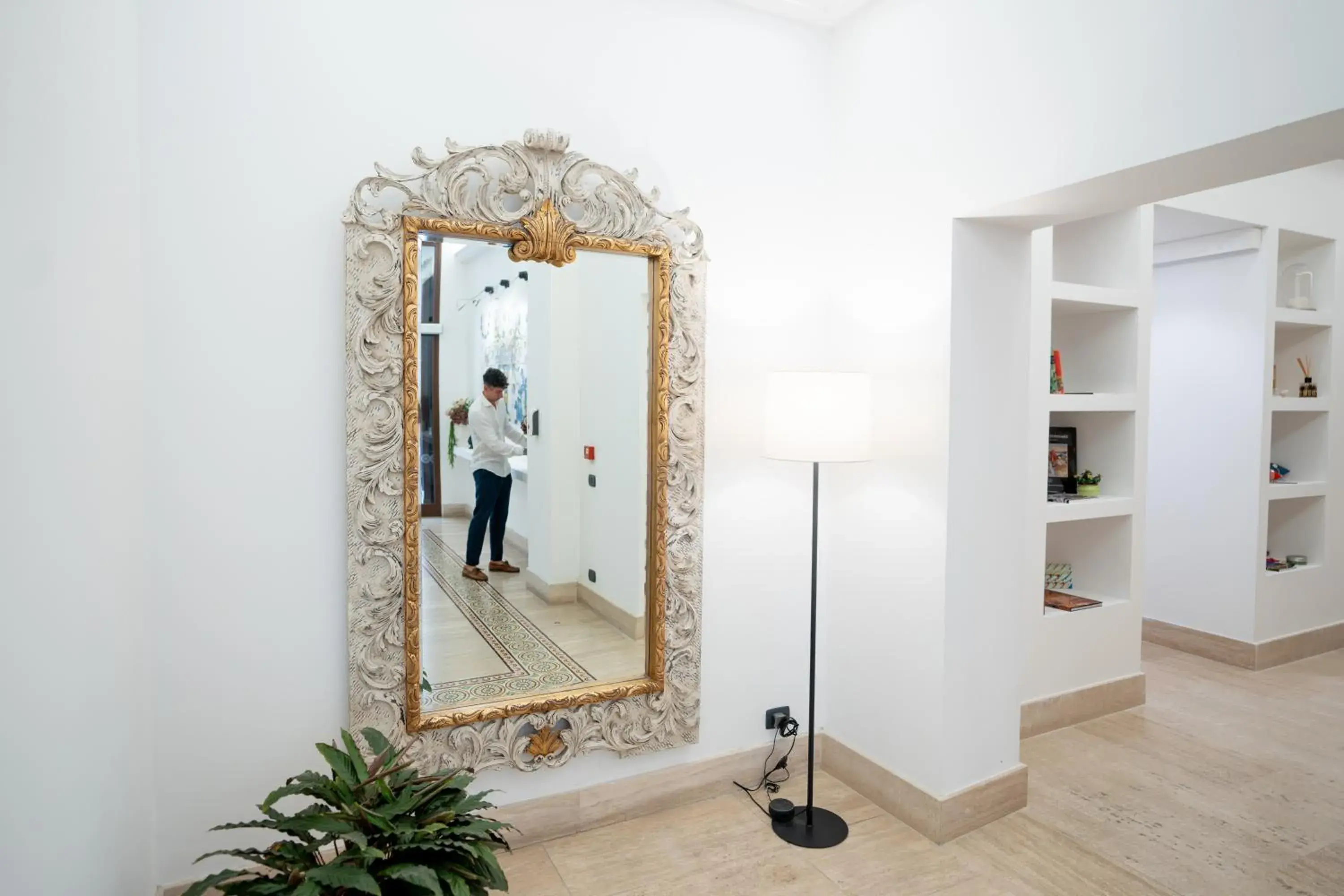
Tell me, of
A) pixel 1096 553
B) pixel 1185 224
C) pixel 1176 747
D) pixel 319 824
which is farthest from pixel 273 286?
pixel 1185 224

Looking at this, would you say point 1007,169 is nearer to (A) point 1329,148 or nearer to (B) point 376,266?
(A) point 1329,148

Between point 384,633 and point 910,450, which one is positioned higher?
point 910,450

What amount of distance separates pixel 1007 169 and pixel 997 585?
1.36 meters

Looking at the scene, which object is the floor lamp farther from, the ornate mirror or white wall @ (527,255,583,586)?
white wall @ (527,255,583,586)

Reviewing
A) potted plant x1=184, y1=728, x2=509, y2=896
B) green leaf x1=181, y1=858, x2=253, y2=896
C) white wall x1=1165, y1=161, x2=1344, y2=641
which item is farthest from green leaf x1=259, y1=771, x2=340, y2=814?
white wall x1=1165, y1=161, x2=1344, y2=641

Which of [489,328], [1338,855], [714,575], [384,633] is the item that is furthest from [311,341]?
[1338,855]

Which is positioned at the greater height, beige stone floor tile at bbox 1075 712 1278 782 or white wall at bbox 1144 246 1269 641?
white wall at bbox 1144 246 1269 641

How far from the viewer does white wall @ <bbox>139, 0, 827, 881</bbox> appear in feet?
6.68

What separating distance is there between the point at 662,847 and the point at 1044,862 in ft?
3.94

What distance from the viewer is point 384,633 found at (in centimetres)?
227

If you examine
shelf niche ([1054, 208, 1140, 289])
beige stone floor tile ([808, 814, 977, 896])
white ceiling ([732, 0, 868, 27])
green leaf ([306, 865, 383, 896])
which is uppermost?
white ceiling ([732, 0, 868, 27])

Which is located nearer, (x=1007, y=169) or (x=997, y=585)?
(x=1007, y=169)

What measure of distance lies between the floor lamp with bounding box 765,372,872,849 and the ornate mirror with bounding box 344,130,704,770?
0.31m

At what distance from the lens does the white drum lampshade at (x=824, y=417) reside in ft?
8.11
